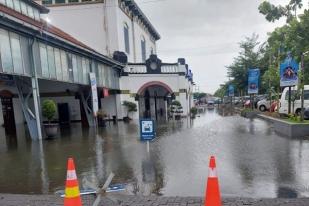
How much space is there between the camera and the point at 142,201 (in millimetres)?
4957

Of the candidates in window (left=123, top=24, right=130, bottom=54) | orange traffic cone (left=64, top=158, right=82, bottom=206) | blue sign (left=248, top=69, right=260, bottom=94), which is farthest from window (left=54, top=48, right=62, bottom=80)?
window (left=123, top=24, right=130, bottom=54)

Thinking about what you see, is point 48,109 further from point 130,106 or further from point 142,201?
point 130,106

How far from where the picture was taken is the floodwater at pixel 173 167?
5926 mm

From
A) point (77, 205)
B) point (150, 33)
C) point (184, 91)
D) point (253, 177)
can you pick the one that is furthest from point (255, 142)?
point (150, 33)

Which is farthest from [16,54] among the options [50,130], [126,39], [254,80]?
[126,39]

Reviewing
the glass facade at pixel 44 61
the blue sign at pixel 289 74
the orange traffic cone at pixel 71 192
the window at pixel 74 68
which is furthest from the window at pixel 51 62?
the orange traffic cone at pixel 71 192

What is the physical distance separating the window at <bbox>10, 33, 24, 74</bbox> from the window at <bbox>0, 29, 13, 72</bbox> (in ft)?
0.98

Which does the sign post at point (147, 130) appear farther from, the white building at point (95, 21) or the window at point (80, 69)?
the white building at point (95, 21)

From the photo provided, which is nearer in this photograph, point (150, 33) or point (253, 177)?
point (253, 177)

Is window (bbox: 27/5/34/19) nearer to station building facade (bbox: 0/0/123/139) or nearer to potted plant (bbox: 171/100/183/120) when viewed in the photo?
station building facade (bbox: 0/0/123/139)

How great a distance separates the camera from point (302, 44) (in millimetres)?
5766

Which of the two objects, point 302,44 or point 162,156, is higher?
point 302,44

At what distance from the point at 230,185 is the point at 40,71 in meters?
11.0

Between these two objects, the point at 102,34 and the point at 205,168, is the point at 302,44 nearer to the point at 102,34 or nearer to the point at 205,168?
the point at 205,168
